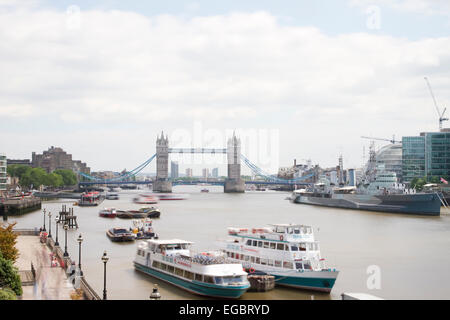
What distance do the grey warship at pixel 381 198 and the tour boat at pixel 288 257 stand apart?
4708 centimetres

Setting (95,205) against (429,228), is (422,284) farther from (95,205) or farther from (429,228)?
(95,205)

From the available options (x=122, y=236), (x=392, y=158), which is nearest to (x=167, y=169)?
(x=392, y=158)

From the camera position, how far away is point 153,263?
26.3 metres

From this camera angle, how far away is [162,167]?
190 meters

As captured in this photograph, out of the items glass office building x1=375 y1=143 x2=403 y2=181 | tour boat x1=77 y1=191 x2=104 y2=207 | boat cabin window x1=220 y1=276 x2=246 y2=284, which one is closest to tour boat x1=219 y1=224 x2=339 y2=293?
boat cabin window x1=220 y1=276 x2=246 y2=284

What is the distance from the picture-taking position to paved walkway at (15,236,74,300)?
19.3 m

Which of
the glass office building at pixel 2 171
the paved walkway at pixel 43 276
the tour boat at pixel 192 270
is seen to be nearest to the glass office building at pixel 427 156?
the glass office building at pixel 2 171

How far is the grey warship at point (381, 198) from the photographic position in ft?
224

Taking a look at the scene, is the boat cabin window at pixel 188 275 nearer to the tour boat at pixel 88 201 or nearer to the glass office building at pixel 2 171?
the tour boat at pixel 88 201

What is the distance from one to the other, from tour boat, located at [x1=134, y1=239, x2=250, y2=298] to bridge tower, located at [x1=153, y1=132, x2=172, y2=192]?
14232 cm

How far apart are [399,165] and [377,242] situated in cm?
11236

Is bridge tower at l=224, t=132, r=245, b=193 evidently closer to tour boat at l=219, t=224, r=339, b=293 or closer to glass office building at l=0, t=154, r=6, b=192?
glass office building at l=0, t=154, r=6, b=192
